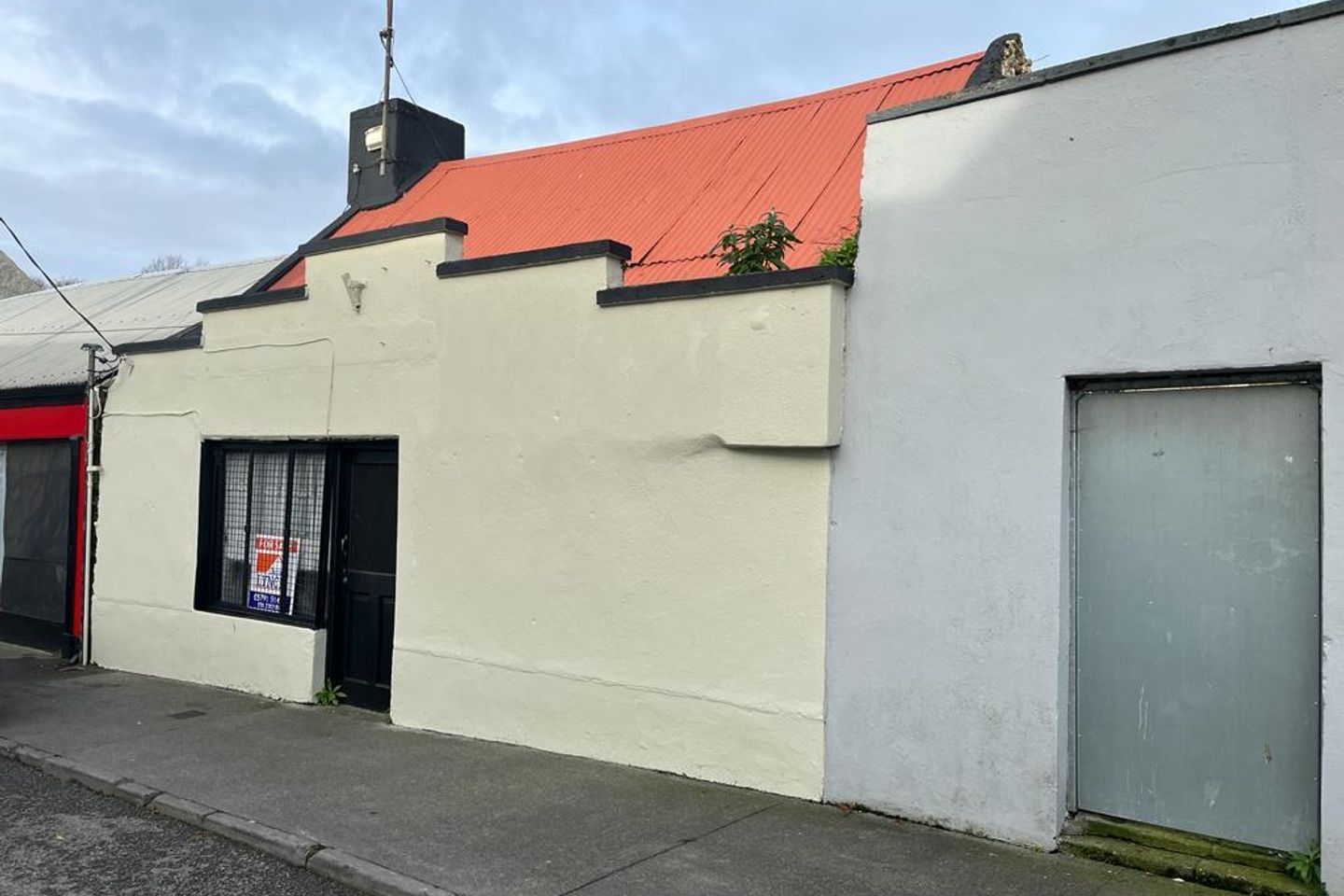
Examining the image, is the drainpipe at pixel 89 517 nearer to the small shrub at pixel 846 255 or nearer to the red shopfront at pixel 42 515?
the red shopfront at pixel 42 515

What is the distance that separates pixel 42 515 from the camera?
1120cm

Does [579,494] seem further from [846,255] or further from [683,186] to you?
[683,186]

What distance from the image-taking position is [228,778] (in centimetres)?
645

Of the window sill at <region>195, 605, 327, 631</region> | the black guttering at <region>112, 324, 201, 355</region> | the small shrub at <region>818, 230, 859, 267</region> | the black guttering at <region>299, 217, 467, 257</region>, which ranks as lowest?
the window sill at <region>195, 605, 327, 631</region>

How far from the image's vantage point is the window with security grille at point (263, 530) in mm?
8773

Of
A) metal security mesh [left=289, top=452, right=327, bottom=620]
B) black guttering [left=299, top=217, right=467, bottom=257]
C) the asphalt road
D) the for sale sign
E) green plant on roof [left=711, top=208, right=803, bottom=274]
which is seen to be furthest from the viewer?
the for sale sign

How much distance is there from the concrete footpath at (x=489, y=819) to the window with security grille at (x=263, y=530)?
46.7 inches

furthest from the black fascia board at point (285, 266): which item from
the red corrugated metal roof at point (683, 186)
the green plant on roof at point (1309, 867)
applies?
the green plant on roof at point (1309, 867)

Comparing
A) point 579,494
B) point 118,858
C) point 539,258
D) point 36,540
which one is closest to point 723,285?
point 539,258

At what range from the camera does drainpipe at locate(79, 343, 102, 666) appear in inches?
409

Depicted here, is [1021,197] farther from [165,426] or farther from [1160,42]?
[165,426]

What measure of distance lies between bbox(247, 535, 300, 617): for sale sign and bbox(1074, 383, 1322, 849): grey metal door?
640 centimetres

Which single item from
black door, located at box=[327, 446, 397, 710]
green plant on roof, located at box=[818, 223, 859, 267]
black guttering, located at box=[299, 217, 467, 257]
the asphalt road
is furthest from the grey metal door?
black door, located at box=[327, 446, 397, 710]

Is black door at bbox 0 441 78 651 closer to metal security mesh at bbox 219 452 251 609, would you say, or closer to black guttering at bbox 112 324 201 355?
black guttering at bbox 112 324 201 355
